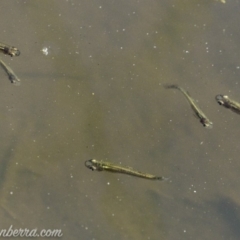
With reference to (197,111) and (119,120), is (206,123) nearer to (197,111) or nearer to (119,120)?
(197,111)

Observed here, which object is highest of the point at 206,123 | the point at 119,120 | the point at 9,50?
the point at 9,50

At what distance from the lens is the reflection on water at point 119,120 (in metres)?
3.18

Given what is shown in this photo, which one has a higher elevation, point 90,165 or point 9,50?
point 9,50

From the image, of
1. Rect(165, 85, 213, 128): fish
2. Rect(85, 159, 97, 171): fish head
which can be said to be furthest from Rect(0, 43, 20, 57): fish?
Rect(165, 85, 213, 128): fish

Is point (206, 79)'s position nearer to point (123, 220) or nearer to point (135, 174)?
point (135, 174)

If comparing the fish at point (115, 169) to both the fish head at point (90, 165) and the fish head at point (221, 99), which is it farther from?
the fish head at point (221, 99)

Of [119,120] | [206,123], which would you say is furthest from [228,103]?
[119,120]

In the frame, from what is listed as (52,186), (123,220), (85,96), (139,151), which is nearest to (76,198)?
(52,186)

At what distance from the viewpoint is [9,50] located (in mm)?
3305

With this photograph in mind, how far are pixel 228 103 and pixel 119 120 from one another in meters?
1.21

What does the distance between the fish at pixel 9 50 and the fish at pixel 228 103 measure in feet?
7.65

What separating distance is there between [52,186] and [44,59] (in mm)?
1434

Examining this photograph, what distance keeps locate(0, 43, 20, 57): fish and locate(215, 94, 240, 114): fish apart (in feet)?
7.65

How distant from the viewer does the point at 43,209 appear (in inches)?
126
